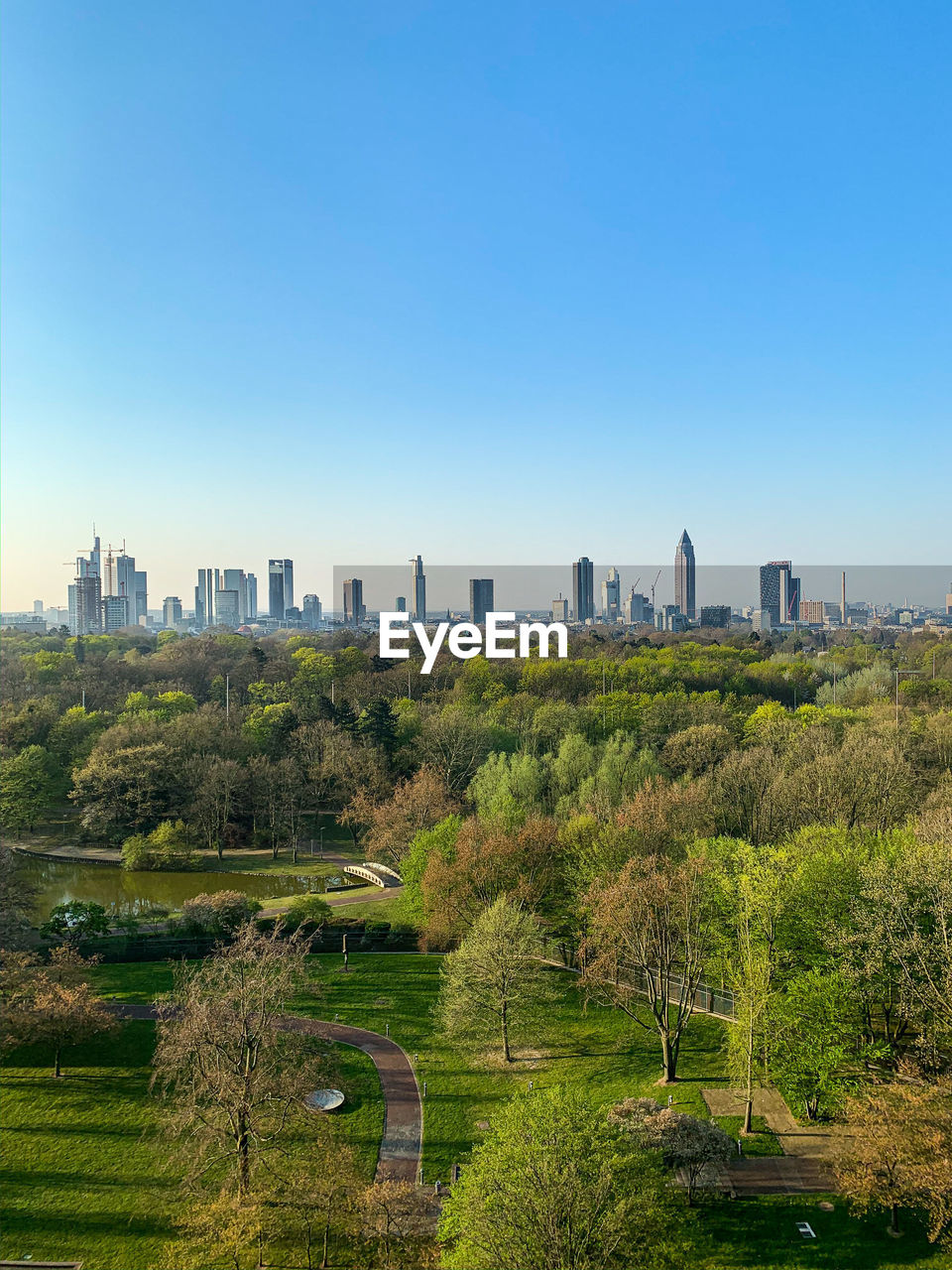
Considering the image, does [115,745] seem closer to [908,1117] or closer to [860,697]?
[908,1117]

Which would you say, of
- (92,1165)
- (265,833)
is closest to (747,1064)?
(92,1165)

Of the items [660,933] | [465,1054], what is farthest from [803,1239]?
[465,1054]

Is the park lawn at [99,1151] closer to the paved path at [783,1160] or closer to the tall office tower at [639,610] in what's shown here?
the paved path at [783,1160]

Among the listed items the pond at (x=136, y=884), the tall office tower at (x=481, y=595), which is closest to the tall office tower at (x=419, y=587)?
the tall office tower at (x=481, y=595)

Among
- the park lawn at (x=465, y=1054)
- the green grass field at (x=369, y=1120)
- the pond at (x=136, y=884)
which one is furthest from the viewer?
the pond at (x=136, y=884)

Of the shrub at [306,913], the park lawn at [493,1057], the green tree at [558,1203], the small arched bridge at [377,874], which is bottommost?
the small arched bridge at [377,874]

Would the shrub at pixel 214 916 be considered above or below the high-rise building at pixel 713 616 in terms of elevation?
below

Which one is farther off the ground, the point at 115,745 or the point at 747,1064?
the point at 115,745
